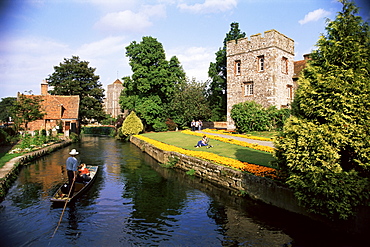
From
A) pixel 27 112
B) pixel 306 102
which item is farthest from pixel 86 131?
pixel 306 102

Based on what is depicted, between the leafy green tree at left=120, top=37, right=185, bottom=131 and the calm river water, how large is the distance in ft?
78.8

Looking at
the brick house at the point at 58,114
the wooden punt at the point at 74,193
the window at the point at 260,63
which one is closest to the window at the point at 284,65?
the window at the point at 260,63

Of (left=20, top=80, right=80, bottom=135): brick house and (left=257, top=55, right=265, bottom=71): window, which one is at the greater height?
(left=257, top=55, right=265, bottom=71): window

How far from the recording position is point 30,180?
14.8m

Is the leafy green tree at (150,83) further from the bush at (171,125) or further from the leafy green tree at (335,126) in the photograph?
the leafy green tree at (335,126)

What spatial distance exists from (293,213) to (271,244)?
2134 millimetres

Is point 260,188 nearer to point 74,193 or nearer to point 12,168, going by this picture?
point 74,193

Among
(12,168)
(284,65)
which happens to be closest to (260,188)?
(12,168)

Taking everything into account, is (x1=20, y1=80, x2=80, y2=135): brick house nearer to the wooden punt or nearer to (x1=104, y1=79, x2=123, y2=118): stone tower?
the wooden punt

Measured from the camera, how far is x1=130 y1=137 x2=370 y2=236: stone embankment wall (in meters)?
7.24

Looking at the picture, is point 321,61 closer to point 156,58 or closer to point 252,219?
point 252,219

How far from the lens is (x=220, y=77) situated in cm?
4428

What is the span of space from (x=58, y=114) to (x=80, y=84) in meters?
15.1


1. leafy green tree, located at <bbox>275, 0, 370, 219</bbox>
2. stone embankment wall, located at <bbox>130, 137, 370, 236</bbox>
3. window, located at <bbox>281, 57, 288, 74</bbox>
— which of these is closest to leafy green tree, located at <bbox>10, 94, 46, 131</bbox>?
stone embankment wall, located at <bbox>130, 137, 370, 236</bbox>
